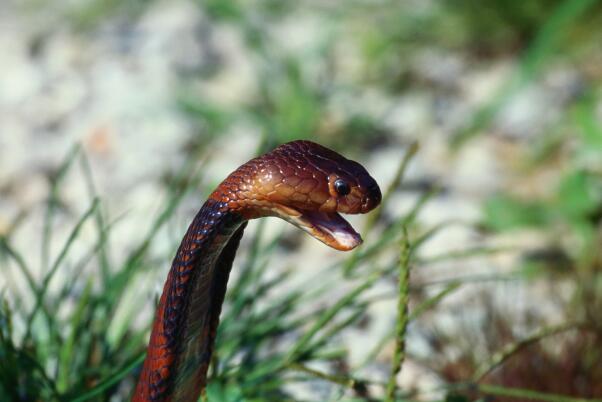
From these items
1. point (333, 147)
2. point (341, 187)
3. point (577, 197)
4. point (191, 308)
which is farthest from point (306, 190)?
point (333, 147)

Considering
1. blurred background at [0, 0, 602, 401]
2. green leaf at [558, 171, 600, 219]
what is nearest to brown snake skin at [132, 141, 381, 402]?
blurred background at [0, 0, 602, 401]

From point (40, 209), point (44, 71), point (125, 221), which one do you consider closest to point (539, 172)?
point (125, 221)

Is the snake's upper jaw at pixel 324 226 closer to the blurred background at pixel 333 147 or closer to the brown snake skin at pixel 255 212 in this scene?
the brown snake skin at pixel 255 212

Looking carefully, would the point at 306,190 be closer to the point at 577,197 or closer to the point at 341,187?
the point at 341,187

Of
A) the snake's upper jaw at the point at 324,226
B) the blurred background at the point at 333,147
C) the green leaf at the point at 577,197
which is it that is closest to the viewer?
the snake's upper jaw at the point at 324,226

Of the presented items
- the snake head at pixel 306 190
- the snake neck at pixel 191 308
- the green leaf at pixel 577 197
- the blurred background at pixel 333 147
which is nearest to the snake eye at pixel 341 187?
the snake head at pixel 306 190
